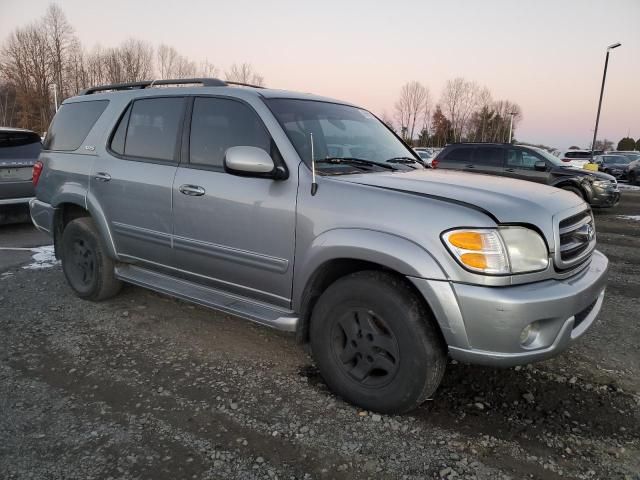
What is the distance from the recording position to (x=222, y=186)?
3.25 meters

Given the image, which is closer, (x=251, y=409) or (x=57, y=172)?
(x=251, y=409)

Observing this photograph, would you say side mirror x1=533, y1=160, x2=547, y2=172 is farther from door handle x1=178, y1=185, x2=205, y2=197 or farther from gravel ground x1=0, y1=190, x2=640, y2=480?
door handle x1=178, y1=185, x2=205, y2=197

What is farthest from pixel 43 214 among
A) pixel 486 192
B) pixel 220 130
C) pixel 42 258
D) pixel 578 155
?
pixel 578 155

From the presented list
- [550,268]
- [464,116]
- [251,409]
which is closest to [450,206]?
[550,268]

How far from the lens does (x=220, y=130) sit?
3.44 meters

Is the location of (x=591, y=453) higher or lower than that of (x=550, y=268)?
lower

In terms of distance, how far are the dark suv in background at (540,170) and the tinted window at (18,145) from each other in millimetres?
8704

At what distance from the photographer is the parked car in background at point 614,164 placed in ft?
79.6

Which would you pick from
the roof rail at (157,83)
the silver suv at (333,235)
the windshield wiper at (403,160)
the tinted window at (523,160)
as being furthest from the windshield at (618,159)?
the roof rail at (157,83)

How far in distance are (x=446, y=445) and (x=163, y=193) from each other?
8.45 feet

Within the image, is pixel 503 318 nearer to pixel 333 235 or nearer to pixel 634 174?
pixel 333 235

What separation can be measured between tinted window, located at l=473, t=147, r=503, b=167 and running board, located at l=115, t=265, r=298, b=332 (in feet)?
33.6

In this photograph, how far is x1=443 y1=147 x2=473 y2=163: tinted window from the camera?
12430mm

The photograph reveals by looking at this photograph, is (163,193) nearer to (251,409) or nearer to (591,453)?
(251,409)
